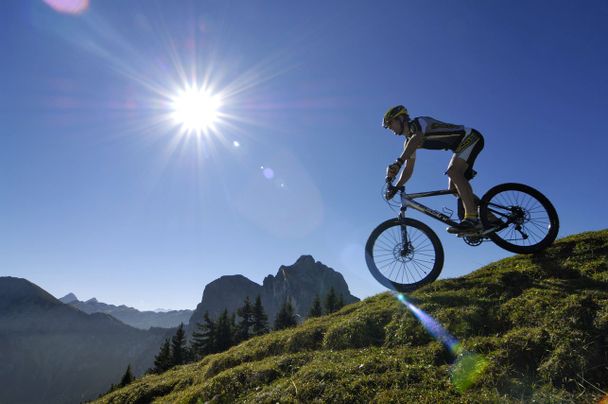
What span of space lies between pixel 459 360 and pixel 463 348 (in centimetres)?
36

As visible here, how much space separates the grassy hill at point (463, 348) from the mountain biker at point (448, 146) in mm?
1739

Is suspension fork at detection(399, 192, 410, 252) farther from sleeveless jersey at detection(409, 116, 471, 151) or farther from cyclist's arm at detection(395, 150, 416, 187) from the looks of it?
sleeveless jersey at detection(409, 116, 471, 151)

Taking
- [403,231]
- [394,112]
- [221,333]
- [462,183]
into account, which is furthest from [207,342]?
[462,183]

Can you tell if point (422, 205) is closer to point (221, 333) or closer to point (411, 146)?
point (411, 146)

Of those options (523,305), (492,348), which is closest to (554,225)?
(523,305)

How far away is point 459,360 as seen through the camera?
5031 mm

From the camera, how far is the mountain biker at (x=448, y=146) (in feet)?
28.2

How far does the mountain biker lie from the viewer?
8.59 meters

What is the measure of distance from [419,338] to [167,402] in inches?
217

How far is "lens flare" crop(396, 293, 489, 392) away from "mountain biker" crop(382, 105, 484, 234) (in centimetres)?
318

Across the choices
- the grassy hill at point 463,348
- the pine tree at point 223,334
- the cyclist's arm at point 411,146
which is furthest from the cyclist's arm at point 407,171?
the pine tree at point 223,334

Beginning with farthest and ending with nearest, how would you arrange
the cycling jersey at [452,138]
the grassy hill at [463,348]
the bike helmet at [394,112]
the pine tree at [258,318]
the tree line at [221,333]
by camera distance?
the pine tree at [258,318] < the tree line at [221,333] < the bike helmet at [394,112] < the cycling jersey at [452,138] < the grassy hill at [463,348]

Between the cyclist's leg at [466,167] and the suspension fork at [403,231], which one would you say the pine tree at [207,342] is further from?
the cyclist's leg at [466,167]

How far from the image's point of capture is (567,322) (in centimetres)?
497
